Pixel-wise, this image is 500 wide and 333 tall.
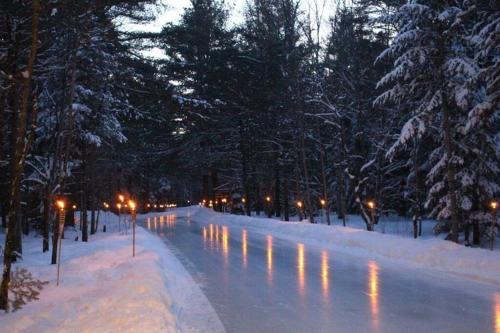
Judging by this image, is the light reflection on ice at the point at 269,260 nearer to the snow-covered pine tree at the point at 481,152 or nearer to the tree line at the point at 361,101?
the tree line at the point at 361,101

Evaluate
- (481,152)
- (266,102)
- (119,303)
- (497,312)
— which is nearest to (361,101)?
(481,152)

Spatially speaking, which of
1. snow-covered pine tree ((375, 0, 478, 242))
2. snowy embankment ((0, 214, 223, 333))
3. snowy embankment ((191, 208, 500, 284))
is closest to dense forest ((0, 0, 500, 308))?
snow-covered pine tree ((375, 0, 478, 242))

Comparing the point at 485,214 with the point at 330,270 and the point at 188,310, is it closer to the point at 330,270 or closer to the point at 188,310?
the point at 330,270

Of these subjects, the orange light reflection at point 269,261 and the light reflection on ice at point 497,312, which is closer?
the light reflection on ice at point 497,312

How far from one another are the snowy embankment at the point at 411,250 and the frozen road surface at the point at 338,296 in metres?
0.82

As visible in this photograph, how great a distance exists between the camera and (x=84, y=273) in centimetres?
1387

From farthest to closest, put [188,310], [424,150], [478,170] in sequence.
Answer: [424,150] → [478,170] → [188,310]

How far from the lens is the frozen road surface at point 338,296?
28.0 ft

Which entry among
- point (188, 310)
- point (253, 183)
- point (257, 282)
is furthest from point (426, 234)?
point (253, 183)

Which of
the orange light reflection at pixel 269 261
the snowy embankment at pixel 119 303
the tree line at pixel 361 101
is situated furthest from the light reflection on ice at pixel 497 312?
the tree line at pixel 361 101

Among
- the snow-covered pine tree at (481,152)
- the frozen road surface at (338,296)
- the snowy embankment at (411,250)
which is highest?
the snow-covered pine tree at (481,152)

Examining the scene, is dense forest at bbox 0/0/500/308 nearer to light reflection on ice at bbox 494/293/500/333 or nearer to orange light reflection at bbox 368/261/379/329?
orange light reflection at bbox 368/261/379/329

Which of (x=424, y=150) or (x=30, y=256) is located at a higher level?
(x=424, y=150)

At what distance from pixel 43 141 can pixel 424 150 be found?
20886mm
